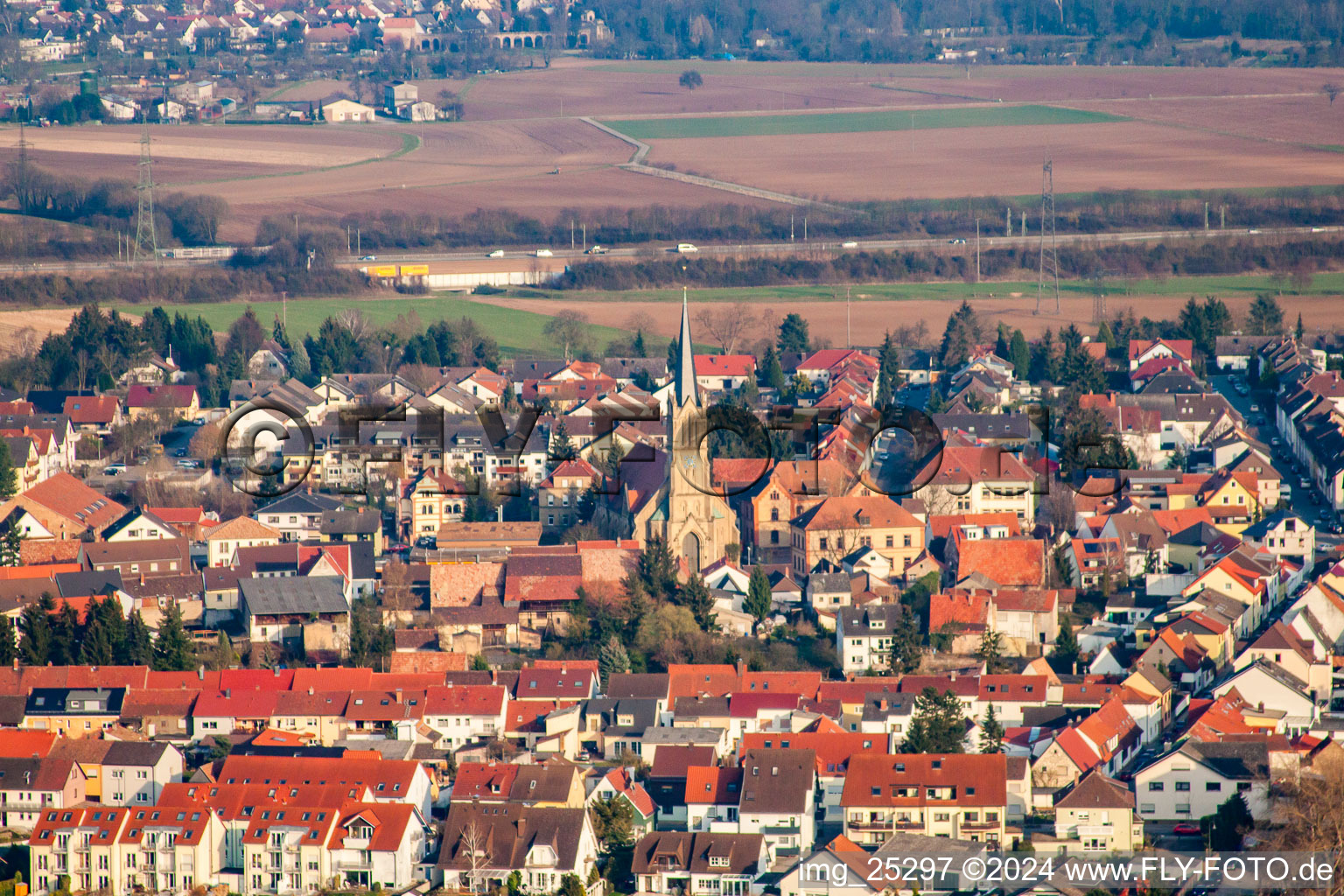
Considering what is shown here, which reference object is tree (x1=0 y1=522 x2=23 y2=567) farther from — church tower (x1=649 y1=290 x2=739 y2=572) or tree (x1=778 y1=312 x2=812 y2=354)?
tree (x1=778 y1=312 x2=812 y2=354)

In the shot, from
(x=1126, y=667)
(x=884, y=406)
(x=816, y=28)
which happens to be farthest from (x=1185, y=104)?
(x=1126, y=667)

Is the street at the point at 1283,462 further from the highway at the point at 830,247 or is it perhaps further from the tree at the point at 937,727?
the highway at the point at 830,247

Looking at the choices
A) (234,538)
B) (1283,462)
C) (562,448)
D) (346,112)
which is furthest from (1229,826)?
(346,112)

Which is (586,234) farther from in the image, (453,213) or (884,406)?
(884,406)

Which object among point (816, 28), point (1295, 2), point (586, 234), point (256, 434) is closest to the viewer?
point (256, 434)

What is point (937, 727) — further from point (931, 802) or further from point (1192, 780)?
point (1192, 780)

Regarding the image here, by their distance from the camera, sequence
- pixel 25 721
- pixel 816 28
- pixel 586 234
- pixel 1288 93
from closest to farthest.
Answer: pixel 25 721 < pixel 586 234 < pixel 1288 93 < pixel 816 28

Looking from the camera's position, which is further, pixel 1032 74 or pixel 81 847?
pixel 1032 74

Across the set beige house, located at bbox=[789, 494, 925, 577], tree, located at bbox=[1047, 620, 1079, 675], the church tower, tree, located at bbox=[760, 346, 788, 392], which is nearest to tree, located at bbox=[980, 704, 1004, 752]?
tree, located at bbox=[1047, 620, 1079, 675]
